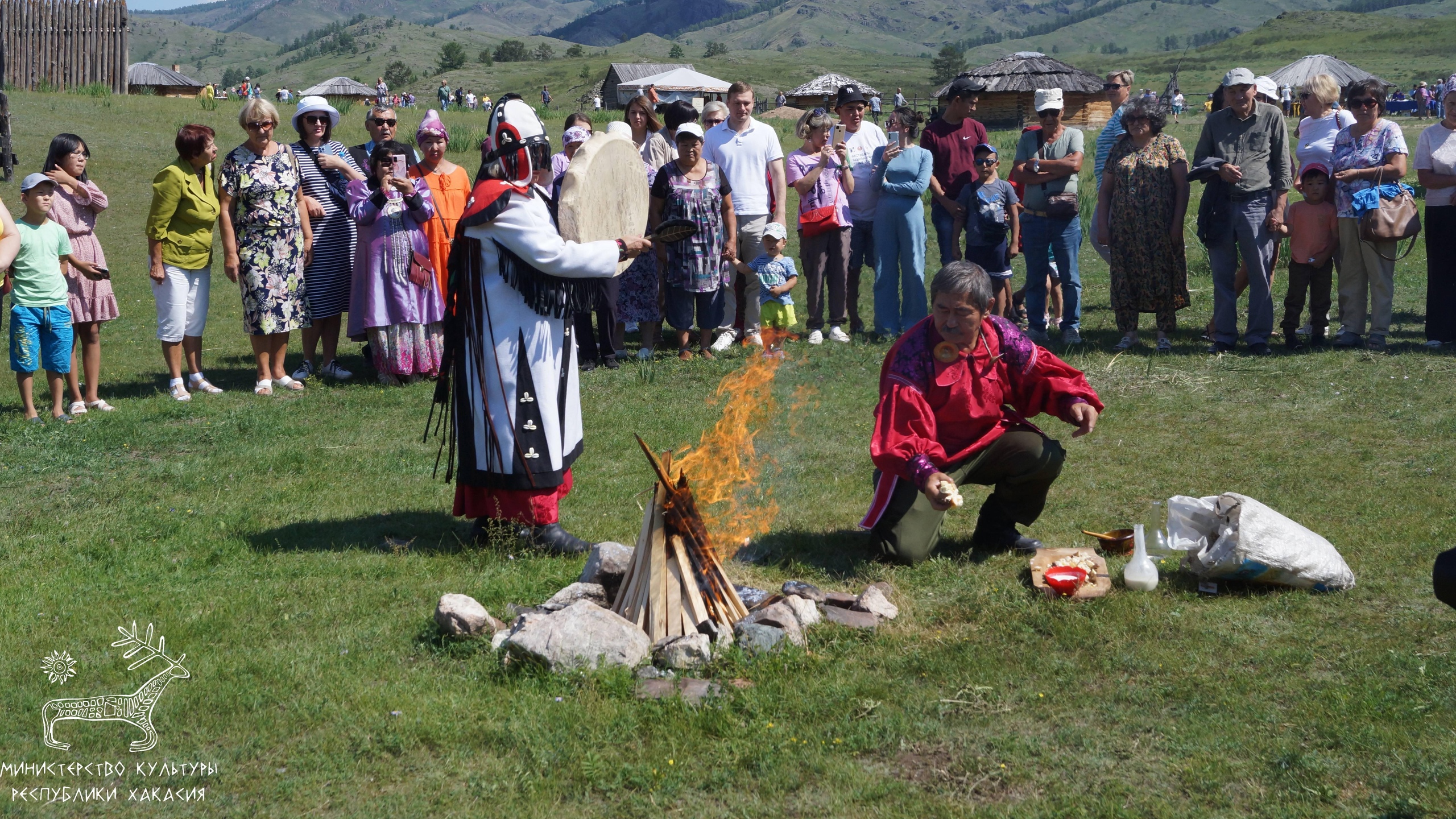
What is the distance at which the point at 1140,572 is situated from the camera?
5.58 meters

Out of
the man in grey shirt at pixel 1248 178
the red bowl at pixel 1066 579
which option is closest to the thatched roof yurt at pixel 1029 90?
the man in grey shirt at pixel 1248 178

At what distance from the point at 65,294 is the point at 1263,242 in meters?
Answer: 9.44

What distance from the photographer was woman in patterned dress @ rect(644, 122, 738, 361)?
10.2 meters

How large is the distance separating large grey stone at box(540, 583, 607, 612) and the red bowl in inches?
79.5

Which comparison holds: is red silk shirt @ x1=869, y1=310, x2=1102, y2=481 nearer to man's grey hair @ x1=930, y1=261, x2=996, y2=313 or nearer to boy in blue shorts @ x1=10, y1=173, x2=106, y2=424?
man's grey hair @ x1=930, y1=261, x2=996, y2=313

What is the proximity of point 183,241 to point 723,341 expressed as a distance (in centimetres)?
449

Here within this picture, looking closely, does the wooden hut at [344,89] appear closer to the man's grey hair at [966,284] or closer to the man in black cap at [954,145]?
the man in black cap at [954,145]

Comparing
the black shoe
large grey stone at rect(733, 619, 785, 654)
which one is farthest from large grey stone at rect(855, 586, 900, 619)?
the black shoe

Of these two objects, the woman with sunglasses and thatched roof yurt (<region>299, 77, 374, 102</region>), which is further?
thatched roof yurt (<region>299, 77, 374, 102</region>)

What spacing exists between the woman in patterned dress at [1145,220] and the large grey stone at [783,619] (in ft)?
21.4

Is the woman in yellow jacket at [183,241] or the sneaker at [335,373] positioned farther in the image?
the sneaker at [335,373]

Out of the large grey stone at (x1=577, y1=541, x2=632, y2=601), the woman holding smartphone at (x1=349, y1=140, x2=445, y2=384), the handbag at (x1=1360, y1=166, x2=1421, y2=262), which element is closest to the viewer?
the large grey stone at (x1=577, y1=541, x2=632, y2=601)

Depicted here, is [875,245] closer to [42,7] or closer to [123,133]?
[123,133]

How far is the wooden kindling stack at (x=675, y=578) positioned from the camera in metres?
5.09
